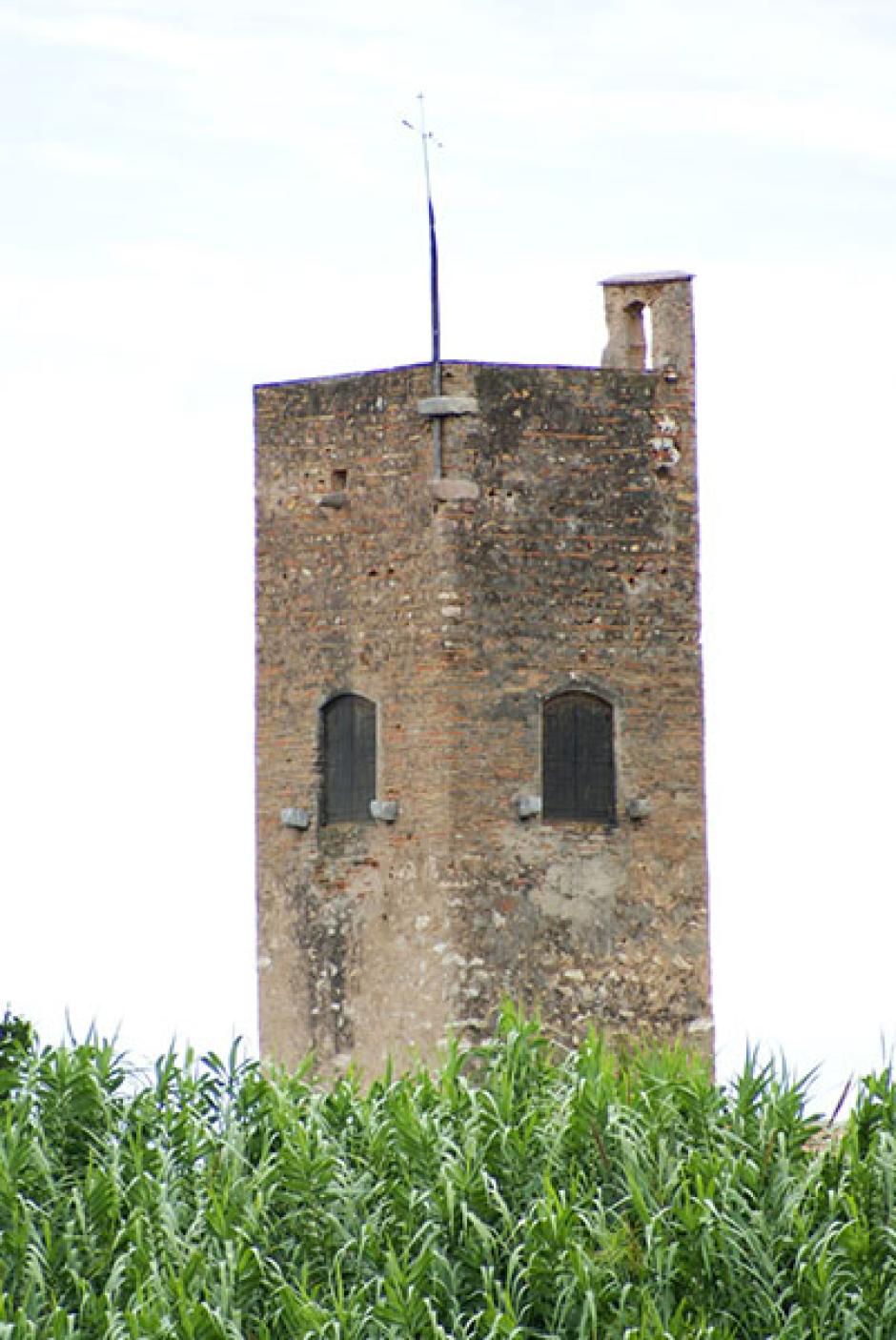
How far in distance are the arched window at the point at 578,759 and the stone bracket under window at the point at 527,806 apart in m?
0.12

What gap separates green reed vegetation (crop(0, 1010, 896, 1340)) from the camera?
17359mm

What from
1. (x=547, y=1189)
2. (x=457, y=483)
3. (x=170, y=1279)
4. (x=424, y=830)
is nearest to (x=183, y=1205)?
(x=170, y=1279)

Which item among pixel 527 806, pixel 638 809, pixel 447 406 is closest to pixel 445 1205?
pixel 527 806

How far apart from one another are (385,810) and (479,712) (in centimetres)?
95

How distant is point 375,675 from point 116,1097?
4507 millimetres

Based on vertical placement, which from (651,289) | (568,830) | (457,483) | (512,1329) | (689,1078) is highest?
(651,289)

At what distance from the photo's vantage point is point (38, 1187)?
1878 centimetres

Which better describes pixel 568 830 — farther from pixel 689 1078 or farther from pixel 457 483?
pixel 689 1078

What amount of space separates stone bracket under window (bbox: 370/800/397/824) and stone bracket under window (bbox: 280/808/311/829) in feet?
1.92

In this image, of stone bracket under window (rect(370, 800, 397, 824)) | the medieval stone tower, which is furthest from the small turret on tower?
stone bracket under window (rect(370, 800, 397, 824))

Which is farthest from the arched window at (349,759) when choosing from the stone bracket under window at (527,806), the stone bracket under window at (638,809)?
the stone bracket under window at (638,809)

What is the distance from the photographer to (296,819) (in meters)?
23.2

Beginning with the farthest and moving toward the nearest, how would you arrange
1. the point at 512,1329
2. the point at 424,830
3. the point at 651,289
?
the point at 651,289 → the point at 424,830 → the point at 512,1329

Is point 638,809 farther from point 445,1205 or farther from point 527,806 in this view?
point 445,1205
